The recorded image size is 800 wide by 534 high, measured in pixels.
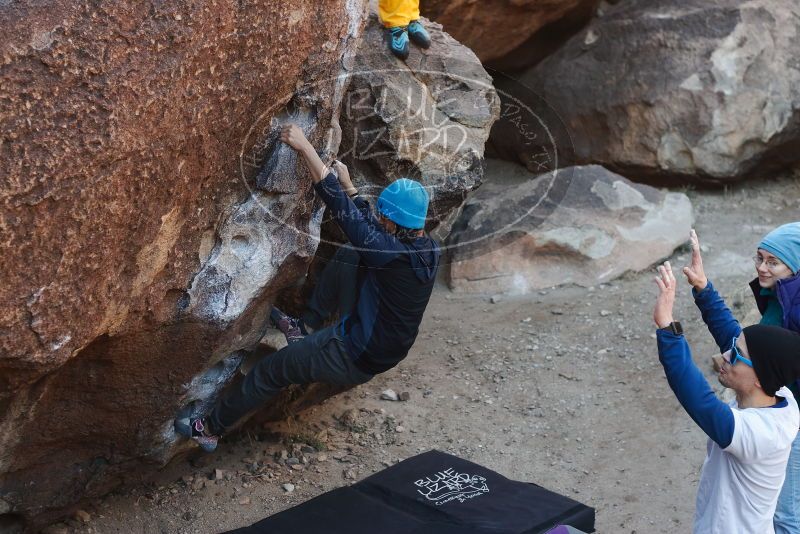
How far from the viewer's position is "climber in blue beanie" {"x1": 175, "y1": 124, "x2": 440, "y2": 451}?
368cm

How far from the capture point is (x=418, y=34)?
475 cm

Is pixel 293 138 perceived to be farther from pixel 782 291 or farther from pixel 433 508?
pixel 782 291

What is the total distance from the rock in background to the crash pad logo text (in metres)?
0.96

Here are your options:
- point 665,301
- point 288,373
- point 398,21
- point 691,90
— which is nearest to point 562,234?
point 691,90

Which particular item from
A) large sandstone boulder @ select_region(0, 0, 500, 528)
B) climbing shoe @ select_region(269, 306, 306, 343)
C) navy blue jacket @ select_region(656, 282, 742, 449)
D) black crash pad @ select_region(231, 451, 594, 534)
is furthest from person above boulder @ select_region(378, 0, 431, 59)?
navy blue jacket @ select_region(656, 282, 742, 449)

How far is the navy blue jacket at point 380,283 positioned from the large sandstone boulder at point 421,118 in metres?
0.84

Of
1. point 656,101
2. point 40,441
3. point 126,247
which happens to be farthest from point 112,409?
point 656,101

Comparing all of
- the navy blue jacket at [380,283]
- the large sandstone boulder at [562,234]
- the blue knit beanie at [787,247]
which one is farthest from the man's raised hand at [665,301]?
the large sandstone boulder at [562,234]

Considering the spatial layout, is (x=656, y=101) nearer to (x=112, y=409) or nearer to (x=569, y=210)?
(x=569, y=210)

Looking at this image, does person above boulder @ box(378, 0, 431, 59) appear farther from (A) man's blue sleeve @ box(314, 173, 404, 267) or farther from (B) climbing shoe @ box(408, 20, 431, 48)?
(A) man's blue sleeve @ box(314, 173, 404, 267)

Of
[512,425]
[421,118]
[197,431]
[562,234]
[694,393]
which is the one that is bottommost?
[512,425]

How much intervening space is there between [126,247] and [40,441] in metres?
0.94

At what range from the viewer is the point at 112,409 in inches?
149

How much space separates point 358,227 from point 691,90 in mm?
4551
